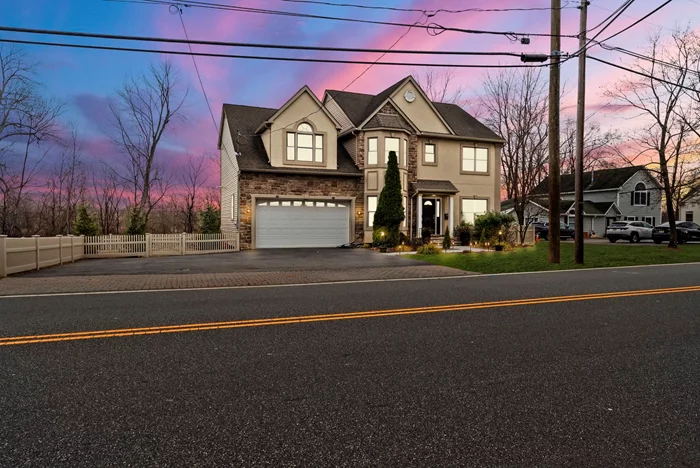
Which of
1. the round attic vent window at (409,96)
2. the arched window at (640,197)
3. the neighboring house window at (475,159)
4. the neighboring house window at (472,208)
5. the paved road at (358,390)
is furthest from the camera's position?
the arched window at (640,197)

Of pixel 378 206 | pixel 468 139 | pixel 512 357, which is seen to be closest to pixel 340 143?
pixel 378 206

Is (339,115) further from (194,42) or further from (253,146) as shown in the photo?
(194,42)

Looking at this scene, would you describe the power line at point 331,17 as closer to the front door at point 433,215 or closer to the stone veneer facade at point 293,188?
the stone veneer facade at point 293,188

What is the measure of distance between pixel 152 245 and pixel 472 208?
1787 cm

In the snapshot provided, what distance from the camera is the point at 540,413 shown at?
3242mm

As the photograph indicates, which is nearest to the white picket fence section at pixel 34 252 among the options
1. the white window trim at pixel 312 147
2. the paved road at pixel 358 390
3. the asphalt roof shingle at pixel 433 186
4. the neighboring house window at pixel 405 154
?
the paved road at pixel 358 390

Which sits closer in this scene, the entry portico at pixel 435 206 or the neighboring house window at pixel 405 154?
the neighboring house window at pixel 405 154

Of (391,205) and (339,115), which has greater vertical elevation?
(339,115)

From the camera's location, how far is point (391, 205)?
21.2 metres

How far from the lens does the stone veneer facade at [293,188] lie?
70.2 ft

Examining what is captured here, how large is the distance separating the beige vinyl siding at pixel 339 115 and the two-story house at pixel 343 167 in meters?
0.06

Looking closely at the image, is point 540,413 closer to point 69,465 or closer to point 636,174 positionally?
point 69,465

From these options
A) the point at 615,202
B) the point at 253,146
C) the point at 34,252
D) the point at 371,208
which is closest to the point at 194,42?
the point at 34,252

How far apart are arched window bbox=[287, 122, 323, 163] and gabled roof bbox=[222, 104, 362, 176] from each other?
707mm
